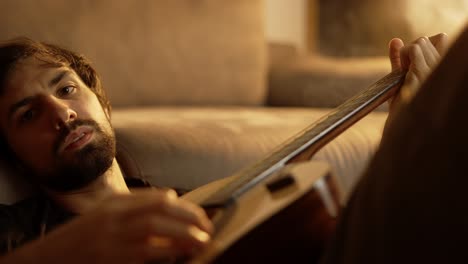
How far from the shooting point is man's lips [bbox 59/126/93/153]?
1295 mm

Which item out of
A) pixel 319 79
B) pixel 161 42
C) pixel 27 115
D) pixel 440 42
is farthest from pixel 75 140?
pixel 319 79

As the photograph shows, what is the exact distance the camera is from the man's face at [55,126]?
1297mm

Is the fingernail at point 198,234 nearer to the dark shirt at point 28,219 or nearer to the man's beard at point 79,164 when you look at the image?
the dark shirt at point 28,219

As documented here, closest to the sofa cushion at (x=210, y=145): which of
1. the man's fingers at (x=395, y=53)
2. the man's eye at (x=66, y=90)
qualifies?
Answer: the man's eye at (x=66, y=90)

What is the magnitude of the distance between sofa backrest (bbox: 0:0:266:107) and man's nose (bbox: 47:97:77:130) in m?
0.90

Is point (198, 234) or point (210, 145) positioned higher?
point (198, 234)

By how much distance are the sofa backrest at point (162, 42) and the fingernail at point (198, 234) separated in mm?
1662

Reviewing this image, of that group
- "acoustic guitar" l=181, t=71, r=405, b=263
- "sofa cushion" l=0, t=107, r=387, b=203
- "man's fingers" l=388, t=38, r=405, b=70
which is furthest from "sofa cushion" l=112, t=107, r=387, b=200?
"acoustic guitar" l=181, t=71, r=405, b=263

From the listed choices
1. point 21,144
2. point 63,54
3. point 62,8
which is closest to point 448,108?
point 21,144

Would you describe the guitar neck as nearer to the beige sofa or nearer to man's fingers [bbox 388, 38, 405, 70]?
man's fingers [bbox 388, 38, 405, 70]

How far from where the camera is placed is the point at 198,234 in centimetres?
64

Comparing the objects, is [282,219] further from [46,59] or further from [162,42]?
[162,42]

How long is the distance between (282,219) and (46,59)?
892 mm

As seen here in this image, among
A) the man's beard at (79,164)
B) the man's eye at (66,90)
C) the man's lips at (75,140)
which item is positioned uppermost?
the man's eye at (66,90)
